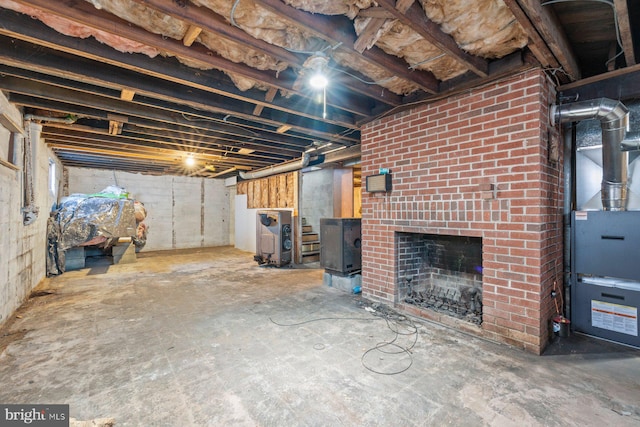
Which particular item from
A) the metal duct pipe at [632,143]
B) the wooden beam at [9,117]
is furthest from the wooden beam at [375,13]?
the wooden beam at [9,117]

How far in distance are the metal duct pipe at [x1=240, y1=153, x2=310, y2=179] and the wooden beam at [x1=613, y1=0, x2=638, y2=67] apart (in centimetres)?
442

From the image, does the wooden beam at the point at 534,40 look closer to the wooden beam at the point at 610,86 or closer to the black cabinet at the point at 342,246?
the wooden beam at the point at 610,86

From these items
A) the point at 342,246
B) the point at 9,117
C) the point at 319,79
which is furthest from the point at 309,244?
the point at 9,117

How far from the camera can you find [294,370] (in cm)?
204

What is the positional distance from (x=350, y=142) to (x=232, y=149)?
2434 millimetres

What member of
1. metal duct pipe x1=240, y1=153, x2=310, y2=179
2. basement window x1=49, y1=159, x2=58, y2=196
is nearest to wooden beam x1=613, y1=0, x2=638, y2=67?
metal duct pipe x1=240, y1=153, x2=310, y2=179

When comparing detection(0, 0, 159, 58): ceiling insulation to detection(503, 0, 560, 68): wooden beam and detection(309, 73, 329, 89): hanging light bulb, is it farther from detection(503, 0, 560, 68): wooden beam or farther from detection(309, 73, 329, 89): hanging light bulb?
detection(503, 0, 560, 68): wooden beam

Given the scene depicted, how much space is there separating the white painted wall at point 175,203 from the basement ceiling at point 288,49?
487 centimetres

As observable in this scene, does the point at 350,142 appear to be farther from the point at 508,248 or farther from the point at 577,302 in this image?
the point at 577,302

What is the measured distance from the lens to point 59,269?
5.27 meters

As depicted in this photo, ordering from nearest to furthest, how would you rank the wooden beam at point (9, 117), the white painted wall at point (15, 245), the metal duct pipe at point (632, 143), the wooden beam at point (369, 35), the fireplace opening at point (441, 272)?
1. the wooden beam at point (369, 35)
2. the metal duct pipe at point (632, 143)
3. the wooden beam at point (9, 117)
4. the white painted wall at point (15, 245)
5. the fireplace opening at point (441, 272)

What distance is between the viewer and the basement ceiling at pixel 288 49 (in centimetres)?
179

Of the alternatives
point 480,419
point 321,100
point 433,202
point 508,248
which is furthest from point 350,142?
point 480,419

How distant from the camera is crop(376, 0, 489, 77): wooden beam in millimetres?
1718
